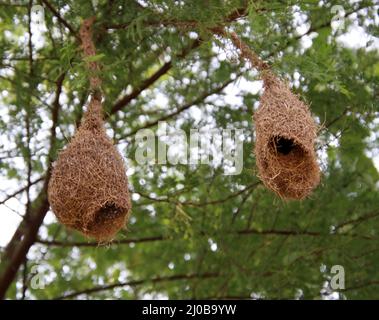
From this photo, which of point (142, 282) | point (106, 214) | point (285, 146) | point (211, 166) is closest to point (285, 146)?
point (285, 146)

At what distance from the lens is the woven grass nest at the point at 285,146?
312 cm

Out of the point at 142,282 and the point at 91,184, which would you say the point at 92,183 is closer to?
the point at 91,184

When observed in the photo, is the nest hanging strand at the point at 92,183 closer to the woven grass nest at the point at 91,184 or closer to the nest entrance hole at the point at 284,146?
the woven grass nest at the point at 91,184

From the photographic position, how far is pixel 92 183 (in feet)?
10.1

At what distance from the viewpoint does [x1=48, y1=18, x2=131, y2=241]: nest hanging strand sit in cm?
307

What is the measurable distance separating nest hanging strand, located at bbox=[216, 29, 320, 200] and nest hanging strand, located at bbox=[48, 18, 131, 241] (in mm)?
534

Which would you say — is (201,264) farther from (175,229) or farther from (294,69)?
(294,69)

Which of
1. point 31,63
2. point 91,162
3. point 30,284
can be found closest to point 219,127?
point 31,63

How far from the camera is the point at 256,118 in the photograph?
3.24 m

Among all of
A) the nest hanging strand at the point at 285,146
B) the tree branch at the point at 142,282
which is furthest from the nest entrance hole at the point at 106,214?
the tree branch at the point at 142,282

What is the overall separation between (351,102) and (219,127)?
0.76m

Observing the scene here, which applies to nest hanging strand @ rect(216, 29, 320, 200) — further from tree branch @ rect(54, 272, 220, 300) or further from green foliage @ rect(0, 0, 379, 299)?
tree branch @ rect(54, 272, 220, 300)

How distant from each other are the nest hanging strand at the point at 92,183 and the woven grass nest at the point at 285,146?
21.1 inches

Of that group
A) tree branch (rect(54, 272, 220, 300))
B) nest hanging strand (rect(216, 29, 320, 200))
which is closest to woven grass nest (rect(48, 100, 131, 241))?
nest hanging strand (rect(216, 29, 320, 200))
